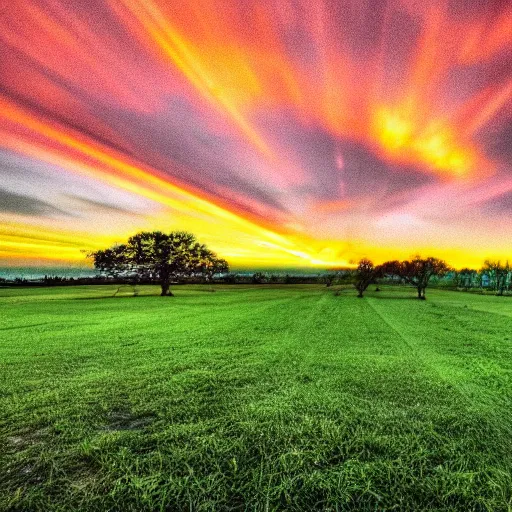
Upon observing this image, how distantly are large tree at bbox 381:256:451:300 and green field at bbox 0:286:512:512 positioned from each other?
1646 inches

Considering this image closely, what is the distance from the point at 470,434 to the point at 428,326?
1403 centimetres

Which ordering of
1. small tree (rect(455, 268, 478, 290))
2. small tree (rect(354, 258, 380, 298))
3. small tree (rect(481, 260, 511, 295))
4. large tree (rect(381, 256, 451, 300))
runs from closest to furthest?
large tree (rect(381, 256, 451, 300)) < small tree (rect(354, 258, 380, 298)) < small tree (rect(481, 260, 511, 295)) < small tree (rect(455, 268, 478, 290))

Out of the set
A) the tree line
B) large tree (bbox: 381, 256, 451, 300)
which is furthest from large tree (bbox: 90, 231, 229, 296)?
large tree (bbox: 381, 256, 451, 300)

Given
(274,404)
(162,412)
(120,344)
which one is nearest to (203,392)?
(162,412)

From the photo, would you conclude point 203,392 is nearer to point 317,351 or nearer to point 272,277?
point 317,351

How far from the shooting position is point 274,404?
17.4ft

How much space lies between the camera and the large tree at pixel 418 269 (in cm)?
4609

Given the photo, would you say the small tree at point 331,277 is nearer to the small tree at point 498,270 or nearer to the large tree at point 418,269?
the large tree at point 418,269

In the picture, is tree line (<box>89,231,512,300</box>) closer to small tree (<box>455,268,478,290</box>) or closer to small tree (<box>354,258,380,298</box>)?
small tree (<box>354,258,380,298</box>)

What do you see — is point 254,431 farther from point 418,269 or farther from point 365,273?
point 418,269

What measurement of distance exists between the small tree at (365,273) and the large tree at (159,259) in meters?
27.9

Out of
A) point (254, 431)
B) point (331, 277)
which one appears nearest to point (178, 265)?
point (331, 277)

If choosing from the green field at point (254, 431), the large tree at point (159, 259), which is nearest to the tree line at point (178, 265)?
the large tree at point (159, 259)

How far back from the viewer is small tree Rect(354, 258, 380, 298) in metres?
48.0
